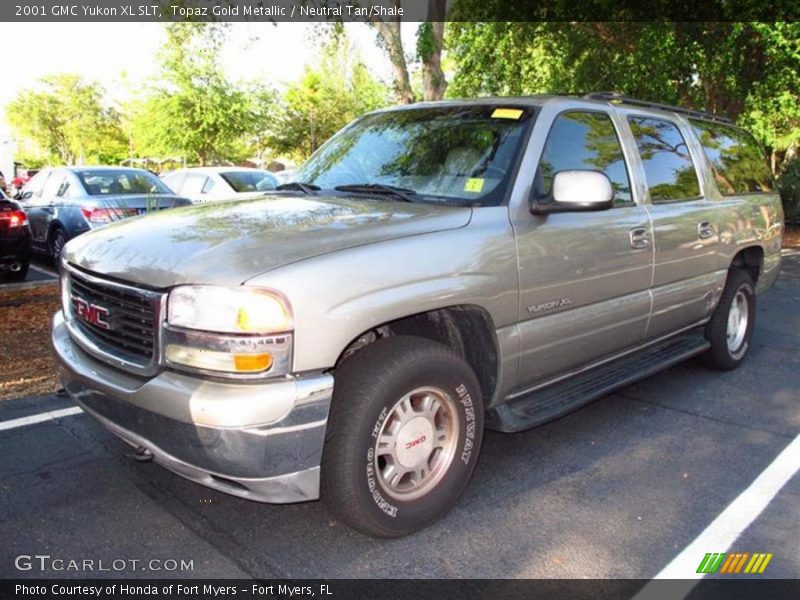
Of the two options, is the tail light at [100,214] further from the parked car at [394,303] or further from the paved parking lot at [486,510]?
the parked car at [394,303]

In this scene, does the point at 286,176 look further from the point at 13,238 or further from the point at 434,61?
the point at 13,238

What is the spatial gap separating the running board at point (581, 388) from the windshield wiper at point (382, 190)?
3.87 ft

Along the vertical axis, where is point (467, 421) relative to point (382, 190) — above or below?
below

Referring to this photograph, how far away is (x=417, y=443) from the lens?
2963 mm

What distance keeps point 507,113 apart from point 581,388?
1.60 meters

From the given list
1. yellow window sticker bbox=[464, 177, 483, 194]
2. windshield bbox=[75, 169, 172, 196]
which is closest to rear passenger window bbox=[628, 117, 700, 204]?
yellow window sticker bbox=[464, 177, 483, 194]

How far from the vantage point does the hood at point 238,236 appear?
2568mm

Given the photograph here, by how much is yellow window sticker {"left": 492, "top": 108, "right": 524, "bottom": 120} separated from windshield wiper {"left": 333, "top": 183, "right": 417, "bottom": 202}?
69 cm

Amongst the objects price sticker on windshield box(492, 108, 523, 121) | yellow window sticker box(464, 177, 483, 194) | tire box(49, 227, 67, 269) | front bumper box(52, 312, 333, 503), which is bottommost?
tire box(49, 227, 67, 269)

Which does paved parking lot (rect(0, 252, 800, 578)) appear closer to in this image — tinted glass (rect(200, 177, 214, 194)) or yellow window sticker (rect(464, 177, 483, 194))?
yellow window sticker (rect(464, 177, 483, 194))

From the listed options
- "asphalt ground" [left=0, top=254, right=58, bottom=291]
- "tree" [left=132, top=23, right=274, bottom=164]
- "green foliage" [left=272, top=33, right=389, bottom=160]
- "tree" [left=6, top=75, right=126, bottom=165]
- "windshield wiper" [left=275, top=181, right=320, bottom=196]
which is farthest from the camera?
"tree" [left=6, top=75, right=126, bottom=165]

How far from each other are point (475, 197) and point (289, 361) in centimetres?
139

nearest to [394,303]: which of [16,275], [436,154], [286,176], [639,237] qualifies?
[436,154]

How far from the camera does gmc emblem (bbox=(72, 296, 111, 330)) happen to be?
2.89 metres
